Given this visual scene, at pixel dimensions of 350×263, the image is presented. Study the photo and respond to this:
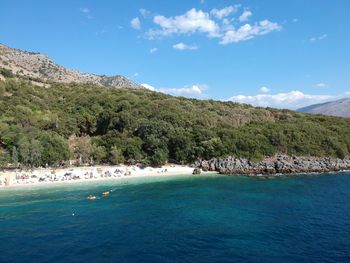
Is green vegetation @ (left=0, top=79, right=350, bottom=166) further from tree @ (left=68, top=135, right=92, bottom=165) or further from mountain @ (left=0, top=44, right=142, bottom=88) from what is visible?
mountain @ (left=0, top=44, right=142, bottom=88)

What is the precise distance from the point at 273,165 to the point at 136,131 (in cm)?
3182

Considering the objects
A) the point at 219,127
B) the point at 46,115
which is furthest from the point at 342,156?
the point at 46,115

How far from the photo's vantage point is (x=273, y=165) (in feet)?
236

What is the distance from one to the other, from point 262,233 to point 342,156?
184 feet

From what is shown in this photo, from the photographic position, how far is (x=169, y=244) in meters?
30.0

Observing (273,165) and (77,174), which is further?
(273,165)

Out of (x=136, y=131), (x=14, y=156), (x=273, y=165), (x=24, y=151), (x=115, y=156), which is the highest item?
(x=136, y=131)

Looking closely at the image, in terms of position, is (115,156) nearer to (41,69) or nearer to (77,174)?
(77,174)

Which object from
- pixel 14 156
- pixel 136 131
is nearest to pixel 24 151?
pixel 14 156

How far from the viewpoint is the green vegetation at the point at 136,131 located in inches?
2768

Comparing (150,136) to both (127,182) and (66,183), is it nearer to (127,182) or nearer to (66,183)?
(127,182)

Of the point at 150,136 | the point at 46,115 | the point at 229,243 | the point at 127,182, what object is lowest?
the point at 229,243

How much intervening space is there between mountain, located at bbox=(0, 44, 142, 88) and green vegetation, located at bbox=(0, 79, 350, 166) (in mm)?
35458

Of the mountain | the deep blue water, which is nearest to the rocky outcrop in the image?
the deep blue water
